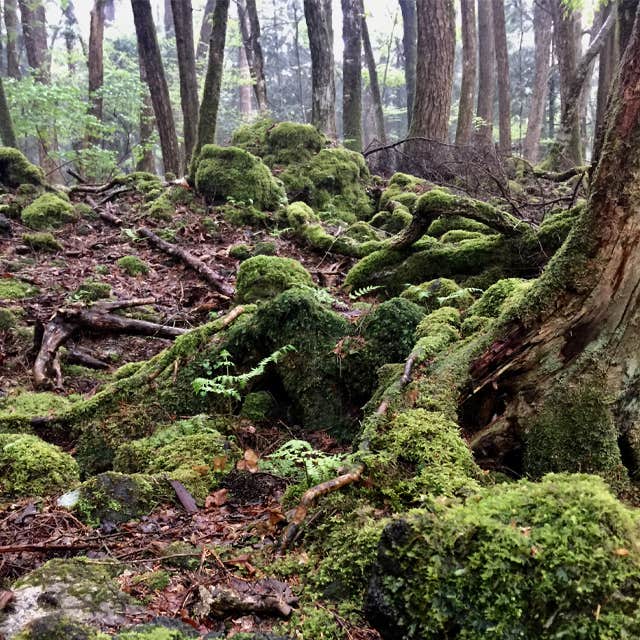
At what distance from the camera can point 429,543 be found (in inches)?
79.8

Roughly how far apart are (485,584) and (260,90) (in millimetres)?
19448

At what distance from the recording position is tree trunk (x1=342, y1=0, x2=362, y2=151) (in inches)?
672

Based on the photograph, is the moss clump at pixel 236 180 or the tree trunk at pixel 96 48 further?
the tree trunk at pixel 96 48

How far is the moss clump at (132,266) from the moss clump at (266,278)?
3.42 meters

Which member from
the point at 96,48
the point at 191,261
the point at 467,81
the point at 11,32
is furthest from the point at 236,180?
the point at 11,32

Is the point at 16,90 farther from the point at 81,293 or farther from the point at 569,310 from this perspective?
the point at 569,310

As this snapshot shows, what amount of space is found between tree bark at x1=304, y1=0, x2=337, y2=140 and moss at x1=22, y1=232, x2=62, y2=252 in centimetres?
808

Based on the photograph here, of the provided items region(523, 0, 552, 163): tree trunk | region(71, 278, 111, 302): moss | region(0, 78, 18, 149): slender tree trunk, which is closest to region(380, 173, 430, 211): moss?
region(71, 278, 111, 302): moss

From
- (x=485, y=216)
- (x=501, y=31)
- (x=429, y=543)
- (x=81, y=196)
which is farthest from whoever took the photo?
(x=501, y=31)

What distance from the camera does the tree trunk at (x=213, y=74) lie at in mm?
12391

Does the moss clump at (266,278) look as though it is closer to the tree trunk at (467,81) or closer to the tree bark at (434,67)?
the tree bark at (434,67)

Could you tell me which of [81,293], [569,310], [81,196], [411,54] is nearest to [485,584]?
[569,310]

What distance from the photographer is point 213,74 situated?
1239 centimetres

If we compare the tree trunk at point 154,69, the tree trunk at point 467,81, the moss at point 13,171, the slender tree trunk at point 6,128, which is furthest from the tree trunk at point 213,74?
the tree trunk at point 467,81
